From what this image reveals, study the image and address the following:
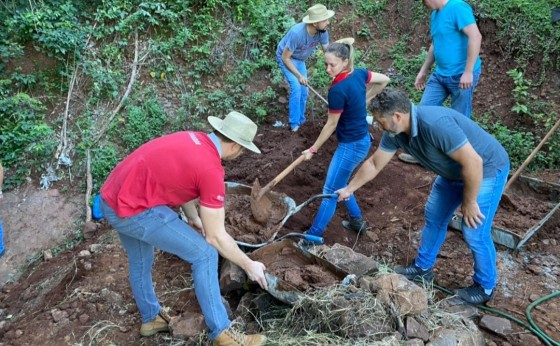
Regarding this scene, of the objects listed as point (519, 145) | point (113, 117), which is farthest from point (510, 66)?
point (113, 117)

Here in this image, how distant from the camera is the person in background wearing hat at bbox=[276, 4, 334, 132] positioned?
5.41 meters

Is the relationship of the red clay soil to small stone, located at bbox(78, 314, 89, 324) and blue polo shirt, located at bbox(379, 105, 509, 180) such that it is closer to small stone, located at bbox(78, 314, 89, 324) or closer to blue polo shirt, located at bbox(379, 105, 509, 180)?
small stone, located at bbox(78, 314, 89, 324)

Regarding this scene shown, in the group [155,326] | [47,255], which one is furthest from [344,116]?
[47,255]

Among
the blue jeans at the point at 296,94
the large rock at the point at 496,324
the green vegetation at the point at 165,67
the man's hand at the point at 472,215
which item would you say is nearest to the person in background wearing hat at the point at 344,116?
the man's hand at the point at 472,215

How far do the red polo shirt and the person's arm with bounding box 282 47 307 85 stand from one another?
331 cm

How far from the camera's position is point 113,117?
240 inches

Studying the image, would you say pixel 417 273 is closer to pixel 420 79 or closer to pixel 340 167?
pixel 340 167

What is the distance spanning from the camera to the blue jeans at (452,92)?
15.2 feet

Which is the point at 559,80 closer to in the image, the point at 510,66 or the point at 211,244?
the point at 510,66

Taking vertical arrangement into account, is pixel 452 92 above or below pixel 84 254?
above

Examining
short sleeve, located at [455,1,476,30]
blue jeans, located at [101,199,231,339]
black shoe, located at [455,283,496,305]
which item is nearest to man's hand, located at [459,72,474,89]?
short sleeve, located at [455,1,476,30]

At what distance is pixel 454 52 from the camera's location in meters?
4.56

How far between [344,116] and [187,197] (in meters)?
1.80

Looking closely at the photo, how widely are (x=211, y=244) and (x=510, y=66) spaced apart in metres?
6.03
